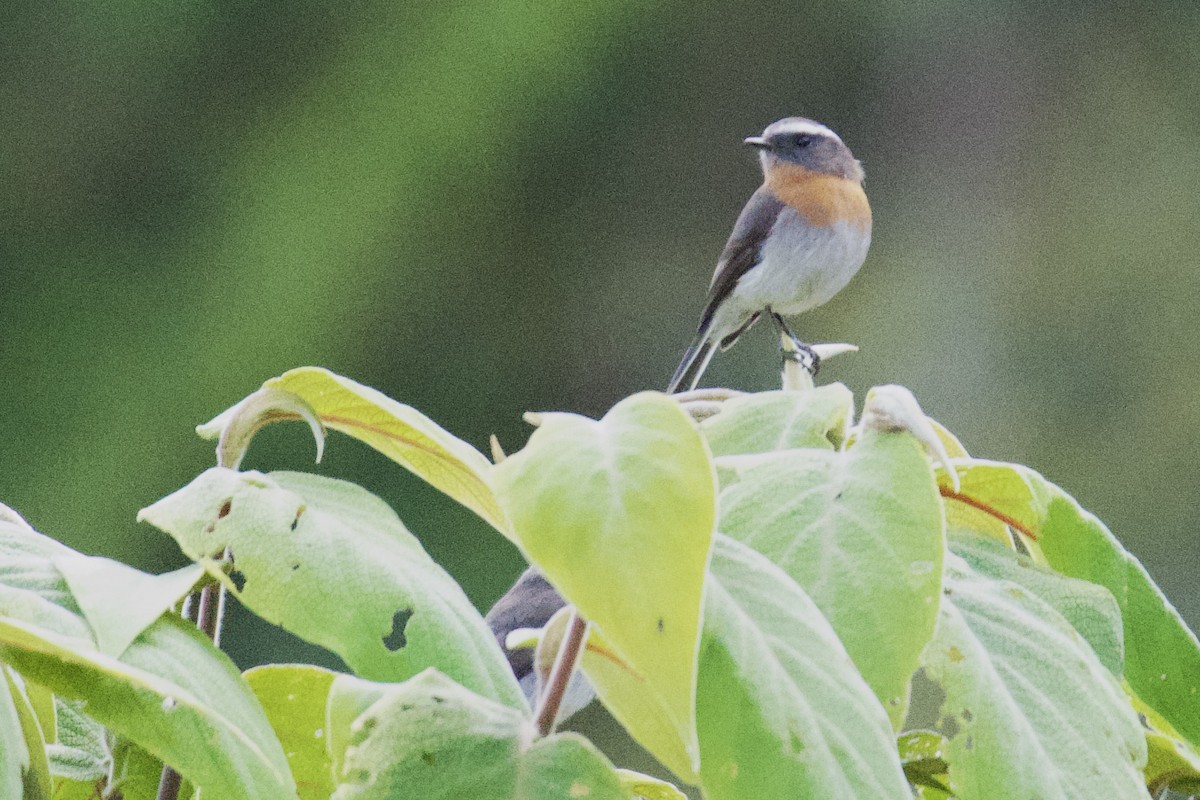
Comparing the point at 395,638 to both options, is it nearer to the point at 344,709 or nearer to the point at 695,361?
the point at 344,709

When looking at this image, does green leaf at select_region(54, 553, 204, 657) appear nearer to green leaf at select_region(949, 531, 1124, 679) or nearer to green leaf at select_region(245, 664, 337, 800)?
green leaf at select_region(245, 664, 337, 800)

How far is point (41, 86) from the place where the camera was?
2971 mm

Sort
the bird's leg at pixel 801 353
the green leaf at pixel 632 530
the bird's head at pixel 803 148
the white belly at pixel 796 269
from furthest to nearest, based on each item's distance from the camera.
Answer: the bird's head at pixel 803 148 < the white belly at pixel 796 269 < the bird's leg at pixel 801 353 < the green leaf at pixel 632 530

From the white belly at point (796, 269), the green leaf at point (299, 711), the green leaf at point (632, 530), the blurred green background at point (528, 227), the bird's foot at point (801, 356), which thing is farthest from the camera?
the blurred green background at point (528, 227)

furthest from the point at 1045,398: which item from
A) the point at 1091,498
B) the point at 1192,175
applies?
the point at 1192,175

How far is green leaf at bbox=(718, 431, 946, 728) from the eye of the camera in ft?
0.73

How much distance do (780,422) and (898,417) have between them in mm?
31

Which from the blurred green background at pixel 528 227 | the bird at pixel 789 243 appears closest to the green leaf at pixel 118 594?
the bird at pixel 789 243

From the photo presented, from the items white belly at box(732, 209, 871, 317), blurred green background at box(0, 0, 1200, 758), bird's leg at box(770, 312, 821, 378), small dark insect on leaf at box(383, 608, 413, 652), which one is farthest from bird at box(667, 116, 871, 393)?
small dark insect on leaf at box(383, 608, 413, 652)

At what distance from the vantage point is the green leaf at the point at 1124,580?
294 mm

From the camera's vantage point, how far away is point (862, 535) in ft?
0.76

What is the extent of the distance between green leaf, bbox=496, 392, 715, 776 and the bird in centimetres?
147

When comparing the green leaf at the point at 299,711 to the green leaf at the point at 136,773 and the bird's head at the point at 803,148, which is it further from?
the bird's head at the point at 803,148

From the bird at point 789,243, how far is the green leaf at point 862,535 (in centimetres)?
143
